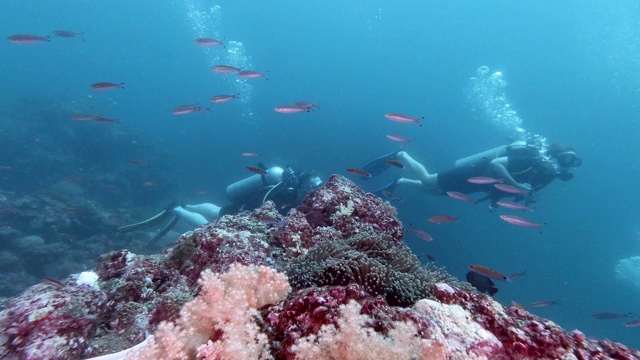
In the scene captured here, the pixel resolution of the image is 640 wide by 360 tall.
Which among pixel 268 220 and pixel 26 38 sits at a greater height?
pixel 268 220

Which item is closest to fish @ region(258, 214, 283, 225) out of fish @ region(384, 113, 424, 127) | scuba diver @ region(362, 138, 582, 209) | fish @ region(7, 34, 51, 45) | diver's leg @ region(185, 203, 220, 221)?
fish @ region(384, 113, 424, 127)

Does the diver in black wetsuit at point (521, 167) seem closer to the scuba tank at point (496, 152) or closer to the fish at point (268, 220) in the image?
the scuba tank at point (496, 152)

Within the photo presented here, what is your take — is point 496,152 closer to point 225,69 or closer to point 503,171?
point 503,171

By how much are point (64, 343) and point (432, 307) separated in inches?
106

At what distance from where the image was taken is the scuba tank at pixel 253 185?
11.5m

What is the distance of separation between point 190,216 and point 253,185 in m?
3.97

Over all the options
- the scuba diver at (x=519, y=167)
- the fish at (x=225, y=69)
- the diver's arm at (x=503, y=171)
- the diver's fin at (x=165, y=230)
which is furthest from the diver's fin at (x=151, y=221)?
the diver's arm at (x=503, y=171)

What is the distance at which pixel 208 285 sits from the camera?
2.24 metres

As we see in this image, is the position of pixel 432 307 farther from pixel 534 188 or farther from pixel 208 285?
pixel 534 188

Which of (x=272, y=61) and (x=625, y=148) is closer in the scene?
(x=625, y=148)

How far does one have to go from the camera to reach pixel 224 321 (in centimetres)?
205

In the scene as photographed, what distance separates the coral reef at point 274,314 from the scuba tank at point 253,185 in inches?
298

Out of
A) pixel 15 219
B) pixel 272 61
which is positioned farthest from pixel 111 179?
pixel 272 61

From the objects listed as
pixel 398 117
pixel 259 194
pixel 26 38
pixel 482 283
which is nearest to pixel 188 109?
pixel 259 194
